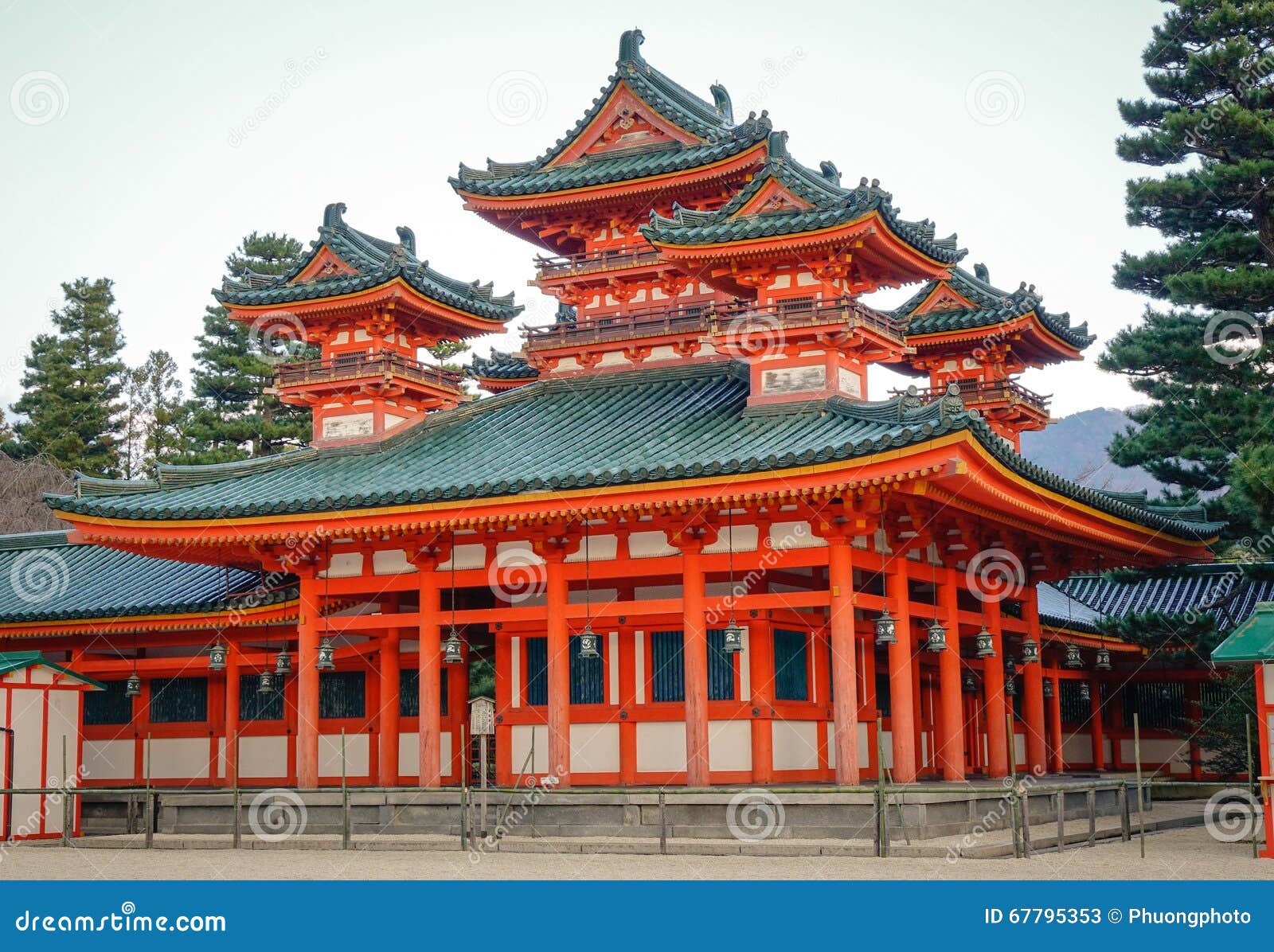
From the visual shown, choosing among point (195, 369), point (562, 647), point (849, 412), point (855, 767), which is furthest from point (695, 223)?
point (195, 369)

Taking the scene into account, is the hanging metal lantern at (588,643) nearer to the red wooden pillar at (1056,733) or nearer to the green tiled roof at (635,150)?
the green tiled roof at (635,150)

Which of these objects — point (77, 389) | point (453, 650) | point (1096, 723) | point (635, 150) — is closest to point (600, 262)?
point (635, 150)

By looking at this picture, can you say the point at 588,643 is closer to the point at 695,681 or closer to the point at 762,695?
the point at 695,681

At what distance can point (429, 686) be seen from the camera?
23.9 m

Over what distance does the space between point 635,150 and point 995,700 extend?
42.8 feet

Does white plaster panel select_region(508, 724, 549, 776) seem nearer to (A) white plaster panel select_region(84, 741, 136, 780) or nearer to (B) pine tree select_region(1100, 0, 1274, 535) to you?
(A) white plaster panel select_region(84, 741, 136, 780)

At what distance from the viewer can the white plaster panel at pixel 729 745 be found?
74.8ft

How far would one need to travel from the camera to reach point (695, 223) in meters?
24.2

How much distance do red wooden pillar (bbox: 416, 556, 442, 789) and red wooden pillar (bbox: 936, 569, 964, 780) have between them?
8280 millimetres

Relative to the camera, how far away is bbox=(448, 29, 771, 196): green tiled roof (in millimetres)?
28141

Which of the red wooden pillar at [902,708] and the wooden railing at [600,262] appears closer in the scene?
the red wooden pillar at [902,708]

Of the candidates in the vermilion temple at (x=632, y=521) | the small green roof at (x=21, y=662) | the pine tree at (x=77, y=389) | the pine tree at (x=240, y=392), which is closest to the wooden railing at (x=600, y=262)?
the vermilion temple at (x=632, y=521)

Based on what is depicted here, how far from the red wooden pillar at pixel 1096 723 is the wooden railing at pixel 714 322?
1449cm

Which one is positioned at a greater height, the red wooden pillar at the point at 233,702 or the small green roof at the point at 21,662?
the small green roof at the point at 21,662
